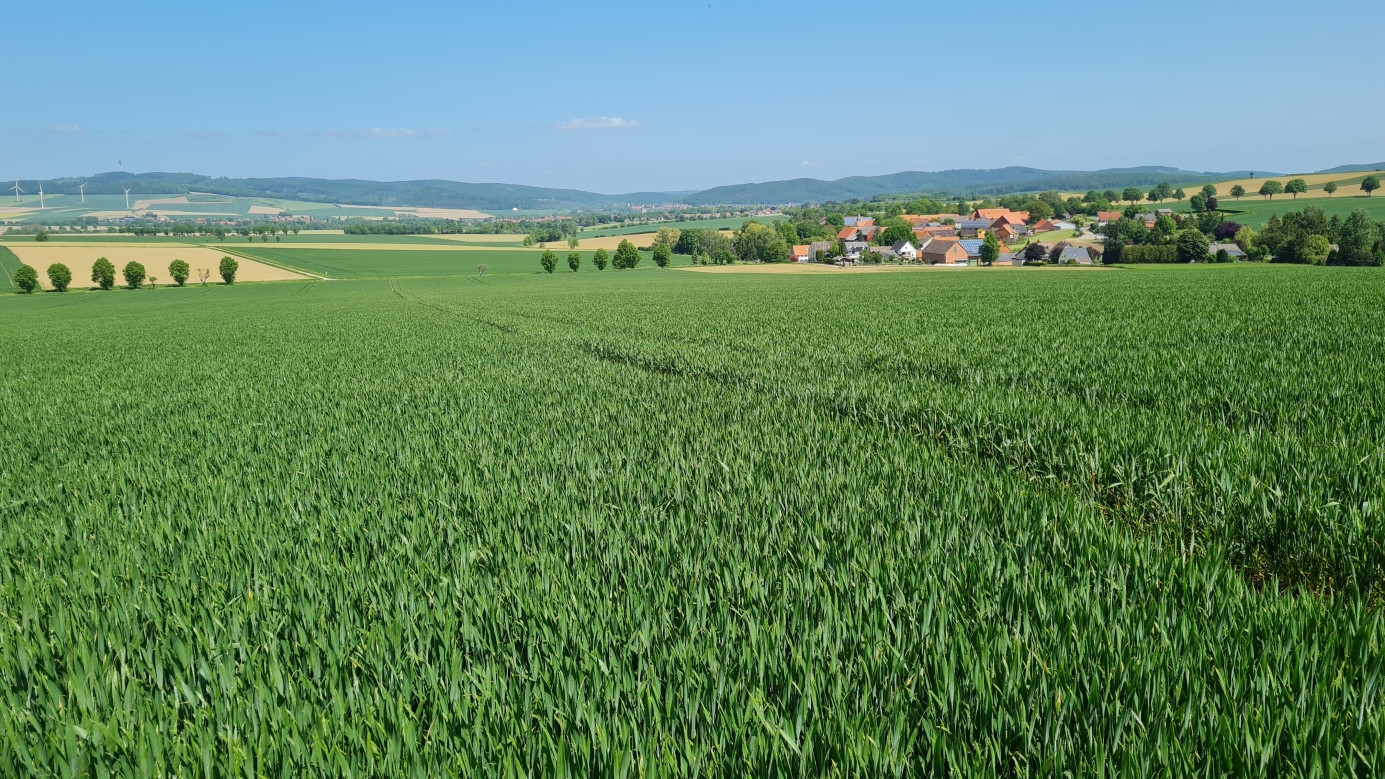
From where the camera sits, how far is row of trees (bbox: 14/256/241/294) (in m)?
80.8

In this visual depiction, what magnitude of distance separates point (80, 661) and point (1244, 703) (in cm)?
470

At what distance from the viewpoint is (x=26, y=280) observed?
80.1 metres

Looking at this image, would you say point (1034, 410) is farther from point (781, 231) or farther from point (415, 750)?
point (781, 231)

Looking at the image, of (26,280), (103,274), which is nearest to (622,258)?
(103,274)

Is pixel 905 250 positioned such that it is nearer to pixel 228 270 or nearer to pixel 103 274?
pixel 228 270

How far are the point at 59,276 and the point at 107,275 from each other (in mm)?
5212

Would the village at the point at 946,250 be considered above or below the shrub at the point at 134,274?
above

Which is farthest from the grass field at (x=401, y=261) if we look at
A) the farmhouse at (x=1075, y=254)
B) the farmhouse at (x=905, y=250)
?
the farmhouse at (x=1075, y=254)

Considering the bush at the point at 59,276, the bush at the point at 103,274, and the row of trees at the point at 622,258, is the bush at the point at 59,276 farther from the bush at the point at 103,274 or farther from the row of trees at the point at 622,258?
the row of trees at the point at 622,258

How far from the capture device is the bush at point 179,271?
292 feet

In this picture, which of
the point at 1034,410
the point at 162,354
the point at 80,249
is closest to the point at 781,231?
the point at 80,249

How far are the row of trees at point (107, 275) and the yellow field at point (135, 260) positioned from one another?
2446mm

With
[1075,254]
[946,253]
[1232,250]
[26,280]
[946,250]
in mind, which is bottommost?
[26,280]

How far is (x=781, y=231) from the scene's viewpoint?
166 m
